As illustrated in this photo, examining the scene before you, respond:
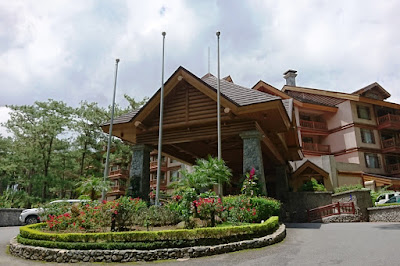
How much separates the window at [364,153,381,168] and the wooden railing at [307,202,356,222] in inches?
713

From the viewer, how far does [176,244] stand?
8.22 metres

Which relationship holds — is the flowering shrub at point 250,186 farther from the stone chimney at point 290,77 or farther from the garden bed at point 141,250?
the stone chimney at point 290,77

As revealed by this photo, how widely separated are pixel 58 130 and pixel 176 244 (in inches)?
1133

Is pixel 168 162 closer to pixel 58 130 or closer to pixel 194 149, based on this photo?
pixel 58 130

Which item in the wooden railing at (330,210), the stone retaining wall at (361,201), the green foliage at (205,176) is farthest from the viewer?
the wooden railing at (330,210)

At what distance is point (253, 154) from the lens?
1409 centimetres

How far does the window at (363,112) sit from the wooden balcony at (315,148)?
5596mm

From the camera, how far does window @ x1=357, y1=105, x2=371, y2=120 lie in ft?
120

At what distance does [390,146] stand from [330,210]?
21771 mm

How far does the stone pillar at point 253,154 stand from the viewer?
1378 cm

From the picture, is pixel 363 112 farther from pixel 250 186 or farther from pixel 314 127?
pixel 250 186

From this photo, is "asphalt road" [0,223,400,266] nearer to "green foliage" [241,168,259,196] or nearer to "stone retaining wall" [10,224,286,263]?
"stone retaining wall" [10,224,286,263]

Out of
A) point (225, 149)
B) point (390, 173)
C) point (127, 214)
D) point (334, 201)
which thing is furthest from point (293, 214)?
point (390, 173)

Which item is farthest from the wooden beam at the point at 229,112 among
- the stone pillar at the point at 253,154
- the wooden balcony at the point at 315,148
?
the wooden balcony at the point at 315,148
